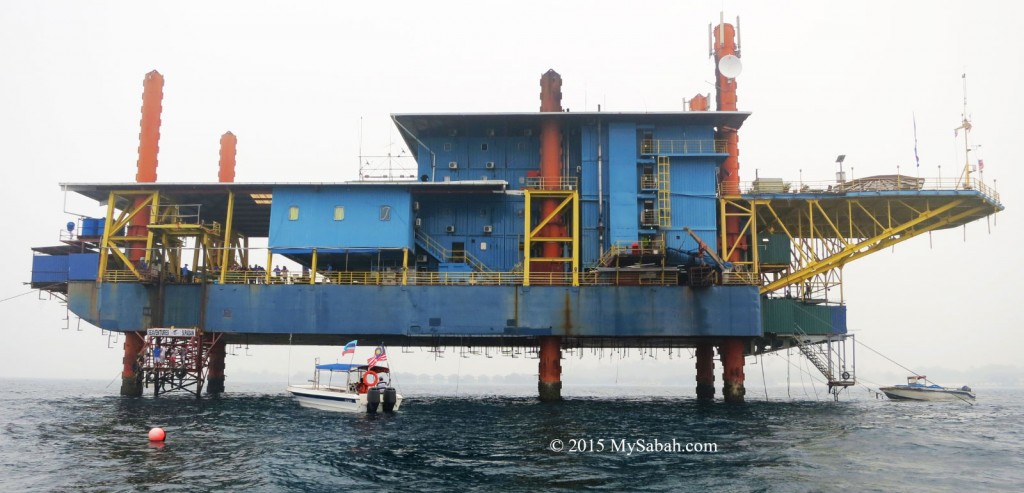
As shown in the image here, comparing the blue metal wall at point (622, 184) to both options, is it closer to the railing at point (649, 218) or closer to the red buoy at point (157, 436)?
the railing at point (649, 218)

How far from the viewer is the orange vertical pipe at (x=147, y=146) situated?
55.1m

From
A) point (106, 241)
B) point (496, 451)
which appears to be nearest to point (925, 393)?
point (496, 451)

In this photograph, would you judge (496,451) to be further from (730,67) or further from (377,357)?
(730,67)

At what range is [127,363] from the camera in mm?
53906

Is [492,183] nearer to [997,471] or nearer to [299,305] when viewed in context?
[299,305]

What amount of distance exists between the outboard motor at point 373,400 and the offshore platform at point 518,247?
27.4 feet

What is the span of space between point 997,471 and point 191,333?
145 feet

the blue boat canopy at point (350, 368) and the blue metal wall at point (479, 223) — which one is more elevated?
the blue metal wall at point (479, 223)

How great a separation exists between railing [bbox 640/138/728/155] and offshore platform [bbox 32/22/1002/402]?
117 mm

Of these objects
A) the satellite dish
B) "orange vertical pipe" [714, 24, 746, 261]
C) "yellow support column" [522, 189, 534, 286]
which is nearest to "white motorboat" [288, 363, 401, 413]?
"yellow support column" [522, 189, 534, 286]

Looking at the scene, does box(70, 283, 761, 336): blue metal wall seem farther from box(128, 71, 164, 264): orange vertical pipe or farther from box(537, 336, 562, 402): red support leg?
box(128, 71, 164, 264): orange vertical pipe

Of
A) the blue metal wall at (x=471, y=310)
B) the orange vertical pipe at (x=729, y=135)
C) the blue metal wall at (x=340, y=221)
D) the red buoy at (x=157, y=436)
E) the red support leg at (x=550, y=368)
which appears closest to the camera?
the red buoy at (x=157, y=436)

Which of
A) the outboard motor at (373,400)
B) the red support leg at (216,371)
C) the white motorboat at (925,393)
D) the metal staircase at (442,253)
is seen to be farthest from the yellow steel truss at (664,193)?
the red support leg at (216,371)

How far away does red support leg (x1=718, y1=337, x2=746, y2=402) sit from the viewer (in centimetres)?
5150
